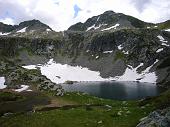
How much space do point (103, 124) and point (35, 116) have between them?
13.2m

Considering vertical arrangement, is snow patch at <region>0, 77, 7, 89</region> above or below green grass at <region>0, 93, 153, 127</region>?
above

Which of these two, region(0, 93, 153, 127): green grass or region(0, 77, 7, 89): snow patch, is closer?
region(0, 93, 153, 127): green grass

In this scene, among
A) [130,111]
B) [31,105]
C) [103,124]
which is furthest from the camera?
[31,105]

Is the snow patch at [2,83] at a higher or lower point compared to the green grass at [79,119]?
higher

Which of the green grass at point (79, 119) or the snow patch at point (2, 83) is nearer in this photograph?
the green grass at point (79, 119)

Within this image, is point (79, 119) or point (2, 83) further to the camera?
point (2, 83)

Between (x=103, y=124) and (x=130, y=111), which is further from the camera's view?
(x=130, y=111)

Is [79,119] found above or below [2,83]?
below

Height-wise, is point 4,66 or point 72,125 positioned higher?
point 4,66

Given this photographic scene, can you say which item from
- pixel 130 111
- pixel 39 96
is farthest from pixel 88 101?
pixel 130 111

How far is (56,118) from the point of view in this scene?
1978 inches

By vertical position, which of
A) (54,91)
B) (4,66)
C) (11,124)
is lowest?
(11,124)

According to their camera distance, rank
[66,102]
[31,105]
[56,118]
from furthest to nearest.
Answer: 1. [66,102]
2. [31,105]
3. [56,118]

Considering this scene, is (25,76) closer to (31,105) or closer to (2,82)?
(2,82)
